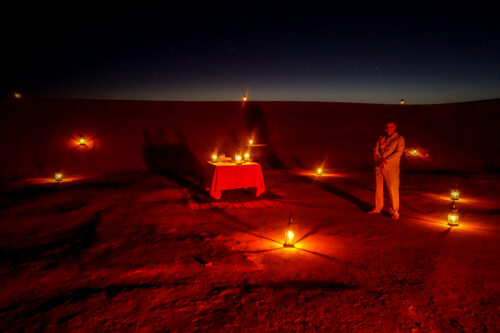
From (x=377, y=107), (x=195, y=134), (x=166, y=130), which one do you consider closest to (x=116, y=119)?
(x=166, y=130)

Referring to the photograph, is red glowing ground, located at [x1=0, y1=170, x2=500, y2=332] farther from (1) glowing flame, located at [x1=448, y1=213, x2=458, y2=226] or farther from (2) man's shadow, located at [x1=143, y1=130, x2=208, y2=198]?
(2) man's shadow, located at [x1=143, y1=130, x2=208, y2=198]

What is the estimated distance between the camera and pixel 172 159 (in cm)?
1567

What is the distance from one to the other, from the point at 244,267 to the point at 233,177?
397 cm

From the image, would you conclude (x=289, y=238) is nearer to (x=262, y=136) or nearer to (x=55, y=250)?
(x=55, y=250)

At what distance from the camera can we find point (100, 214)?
249 inches

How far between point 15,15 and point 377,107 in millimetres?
23735

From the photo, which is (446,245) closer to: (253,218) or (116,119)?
(253,218)

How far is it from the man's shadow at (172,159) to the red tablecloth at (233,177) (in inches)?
163

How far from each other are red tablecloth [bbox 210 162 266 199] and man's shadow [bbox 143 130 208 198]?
415cm

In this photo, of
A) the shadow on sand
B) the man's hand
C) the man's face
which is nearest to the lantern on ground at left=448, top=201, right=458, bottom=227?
the man's hand

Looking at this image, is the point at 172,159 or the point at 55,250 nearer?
the point at 55,250

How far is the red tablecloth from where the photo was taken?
743cm

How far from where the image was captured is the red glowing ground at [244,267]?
2689mm

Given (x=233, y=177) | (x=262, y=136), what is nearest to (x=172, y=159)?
(x=262, y=136)
